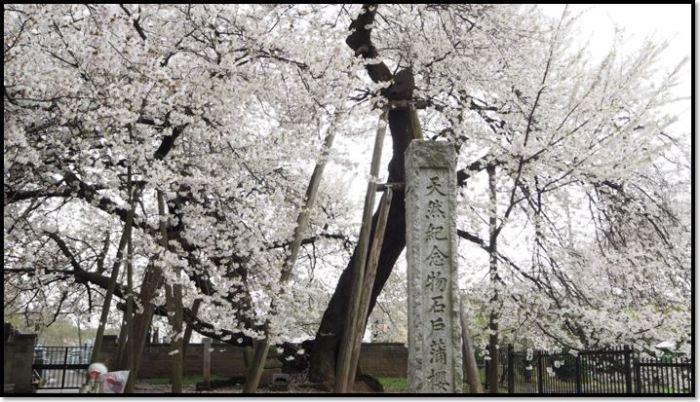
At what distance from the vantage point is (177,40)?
21.8ft

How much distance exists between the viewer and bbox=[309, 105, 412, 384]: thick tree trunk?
325 inches

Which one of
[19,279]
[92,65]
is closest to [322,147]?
[92,65]

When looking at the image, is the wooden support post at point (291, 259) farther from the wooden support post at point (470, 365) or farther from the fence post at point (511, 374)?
the fence post at point (511, 374)

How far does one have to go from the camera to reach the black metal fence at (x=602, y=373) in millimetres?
8008

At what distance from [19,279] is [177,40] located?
A: 4.82 meters

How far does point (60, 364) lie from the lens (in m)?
11.9

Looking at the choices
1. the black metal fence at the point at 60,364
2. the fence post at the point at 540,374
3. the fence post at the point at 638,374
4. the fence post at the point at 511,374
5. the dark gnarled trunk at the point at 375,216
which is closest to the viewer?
the fence post at the point at 638,374

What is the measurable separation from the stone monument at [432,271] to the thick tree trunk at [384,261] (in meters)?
2.61

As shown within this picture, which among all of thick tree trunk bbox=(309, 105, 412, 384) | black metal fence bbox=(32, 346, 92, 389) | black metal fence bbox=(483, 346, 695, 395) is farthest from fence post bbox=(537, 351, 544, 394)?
black metal fence bbox=(32, 346, 92, 389)

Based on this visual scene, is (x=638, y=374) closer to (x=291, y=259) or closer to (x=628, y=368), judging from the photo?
(x=628, y=368)

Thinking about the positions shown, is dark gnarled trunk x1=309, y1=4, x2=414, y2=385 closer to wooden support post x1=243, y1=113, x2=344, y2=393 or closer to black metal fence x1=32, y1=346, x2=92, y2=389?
wooden support post x1=243, y1=113, x2=344, y2=393

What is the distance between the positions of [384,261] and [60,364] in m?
7.57

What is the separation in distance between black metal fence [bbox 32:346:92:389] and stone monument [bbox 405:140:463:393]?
847 centimetres

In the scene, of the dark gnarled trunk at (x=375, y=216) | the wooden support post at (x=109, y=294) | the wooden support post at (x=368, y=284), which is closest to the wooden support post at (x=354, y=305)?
the wooden support post at (x=368, y=284)
